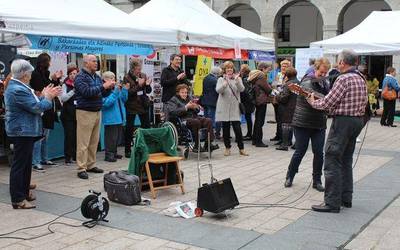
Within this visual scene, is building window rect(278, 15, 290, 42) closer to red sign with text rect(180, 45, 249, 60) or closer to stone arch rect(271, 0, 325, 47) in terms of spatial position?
stone arch rect(271, 0, 325, 47)

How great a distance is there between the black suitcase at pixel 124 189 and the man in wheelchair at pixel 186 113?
10.2 ft

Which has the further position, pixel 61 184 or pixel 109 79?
pixel 109 79

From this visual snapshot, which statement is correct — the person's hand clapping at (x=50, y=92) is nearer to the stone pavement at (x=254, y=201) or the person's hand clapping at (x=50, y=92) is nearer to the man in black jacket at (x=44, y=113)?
the stone pavement at (x=254, y=201)

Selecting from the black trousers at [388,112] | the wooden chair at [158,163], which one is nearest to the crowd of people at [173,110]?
the wooden chair at [158,163]

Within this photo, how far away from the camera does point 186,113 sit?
956 centimetres

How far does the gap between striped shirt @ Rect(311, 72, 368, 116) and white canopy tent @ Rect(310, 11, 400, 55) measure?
8.45 meters

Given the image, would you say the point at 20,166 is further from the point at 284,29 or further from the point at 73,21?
the point at 284,29

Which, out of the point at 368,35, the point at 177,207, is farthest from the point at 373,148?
the point at 177,207

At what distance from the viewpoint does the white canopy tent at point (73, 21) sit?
720cm

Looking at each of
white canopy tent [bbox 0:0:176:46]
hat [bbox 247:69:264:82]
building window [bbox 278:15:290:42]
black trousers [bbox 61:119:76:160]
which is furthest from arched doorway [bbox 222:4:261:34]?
black trousers [bbox 61:119:76:160]

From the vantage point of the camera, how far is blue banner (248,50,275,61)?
13711mm

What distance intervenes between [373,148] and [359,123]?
5795mm

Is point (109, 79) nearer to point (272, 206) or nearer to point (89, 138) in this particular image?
point (89, 138)

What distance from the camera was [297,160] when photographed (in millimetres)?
7180
